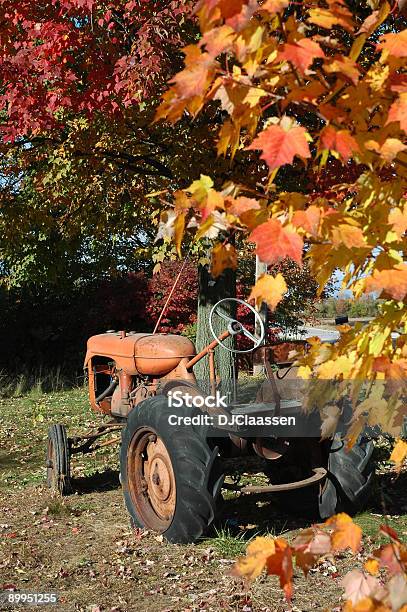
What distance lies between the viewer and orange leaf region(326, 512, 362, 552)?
1789mm

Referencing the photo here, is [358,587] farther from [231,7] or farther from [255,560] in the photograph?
[231,7]

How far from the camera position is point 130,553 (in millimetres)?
4887

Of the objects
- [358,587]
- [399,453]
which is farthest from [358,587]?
[399,453]

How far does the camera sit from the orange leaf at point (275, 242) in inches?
65.4

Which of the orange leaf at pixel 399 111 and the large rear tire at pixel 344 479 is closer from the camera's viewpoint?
the orange leaf at pixel 399 111

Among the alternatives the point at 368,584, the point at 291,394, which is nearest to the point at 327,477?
the point at 291,394

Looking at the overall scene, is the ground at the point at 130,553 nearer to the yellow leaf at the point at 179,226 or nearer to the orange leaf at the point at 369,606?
the orange leaf at the point at 369,606

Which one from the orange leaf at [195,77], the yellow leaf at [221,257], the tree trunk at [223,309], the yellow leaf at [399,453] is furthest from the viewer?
the tree trunk at [223,309]

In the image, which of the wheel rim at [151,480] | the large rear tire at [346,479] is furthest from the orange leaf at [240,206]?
the large rear tire at [346,479]

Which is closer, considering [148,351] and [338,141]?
[338,141]

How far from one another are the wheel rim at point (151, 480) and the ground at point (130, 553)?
18 cm

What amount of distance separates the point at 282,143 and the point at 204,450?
336 cm

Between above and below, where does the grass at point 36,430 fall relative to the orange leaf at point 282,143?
below

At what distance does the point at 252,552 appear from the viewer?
1709mm
